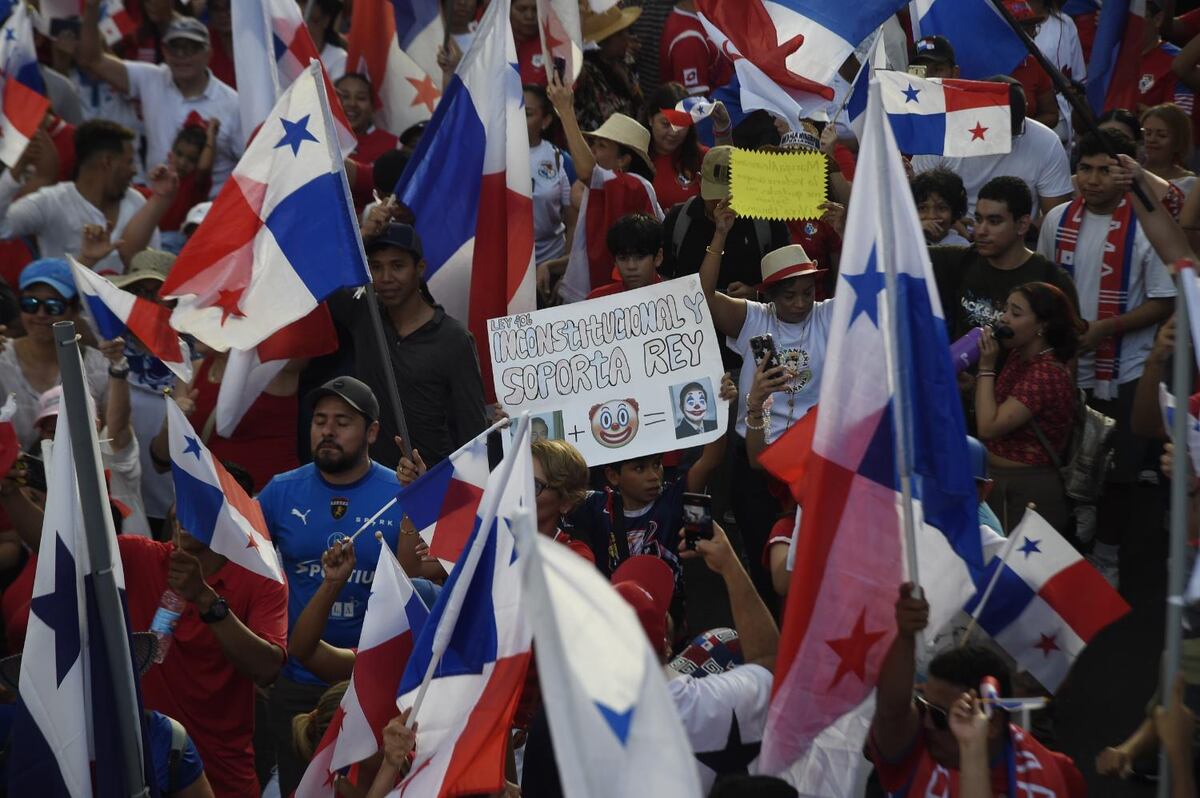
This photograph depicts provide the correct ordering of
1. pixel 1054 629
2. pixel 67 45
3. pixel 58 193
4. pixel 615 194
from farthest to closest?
pixel 67 45 → pixel 58 193 → pixel 615 194 → pixel 1054 629

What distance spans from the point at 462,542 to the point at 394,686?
802 millimetres

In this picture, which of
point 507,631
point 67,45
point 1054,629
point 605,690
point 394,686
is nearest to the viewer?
point 605,690

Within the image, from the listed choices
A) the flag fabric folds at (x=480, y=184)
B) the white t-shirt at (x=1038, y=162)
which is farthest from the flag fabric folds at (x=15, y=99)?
the white t-shirt at (x=1038, y=162)

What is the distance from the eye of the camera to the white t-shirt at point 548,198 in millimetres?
9938

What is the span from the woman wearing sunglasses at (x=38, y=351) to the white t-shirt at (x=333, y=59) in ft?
13.2

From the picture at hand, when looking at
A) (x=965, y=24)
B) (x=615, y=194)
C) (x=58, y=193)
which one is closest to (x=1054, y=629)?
(x=965, y=24)

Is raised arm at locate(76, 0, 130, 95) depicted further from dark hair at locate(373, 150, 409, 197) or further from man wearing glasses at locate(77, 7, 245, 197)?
dark hair at locate(373, 150, 409, 197)

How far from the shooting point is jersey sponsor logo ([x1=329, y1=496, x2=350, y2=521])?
649cm

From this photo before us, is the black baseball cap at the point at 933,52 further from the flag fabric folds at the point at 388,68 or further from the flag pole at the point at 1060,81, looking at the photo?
the flag fabric folds at the point at 388,68

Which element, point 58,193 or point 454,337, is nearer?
point 454,337

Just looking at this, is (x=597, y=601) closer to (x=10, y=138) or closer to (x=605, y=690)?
(x=605, y=690)

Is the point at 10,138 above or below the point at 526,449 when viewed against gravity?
above

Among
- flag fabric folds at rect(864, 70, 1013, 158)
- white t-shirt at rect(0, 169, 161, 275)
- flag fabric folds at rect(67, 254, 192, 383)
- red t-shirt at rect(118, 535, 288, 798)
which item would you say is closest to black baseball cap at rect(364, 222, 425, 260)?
flag fabric folds at rect(67, 254, 192, 383)

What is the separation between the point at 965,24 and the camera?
8.34 meters
